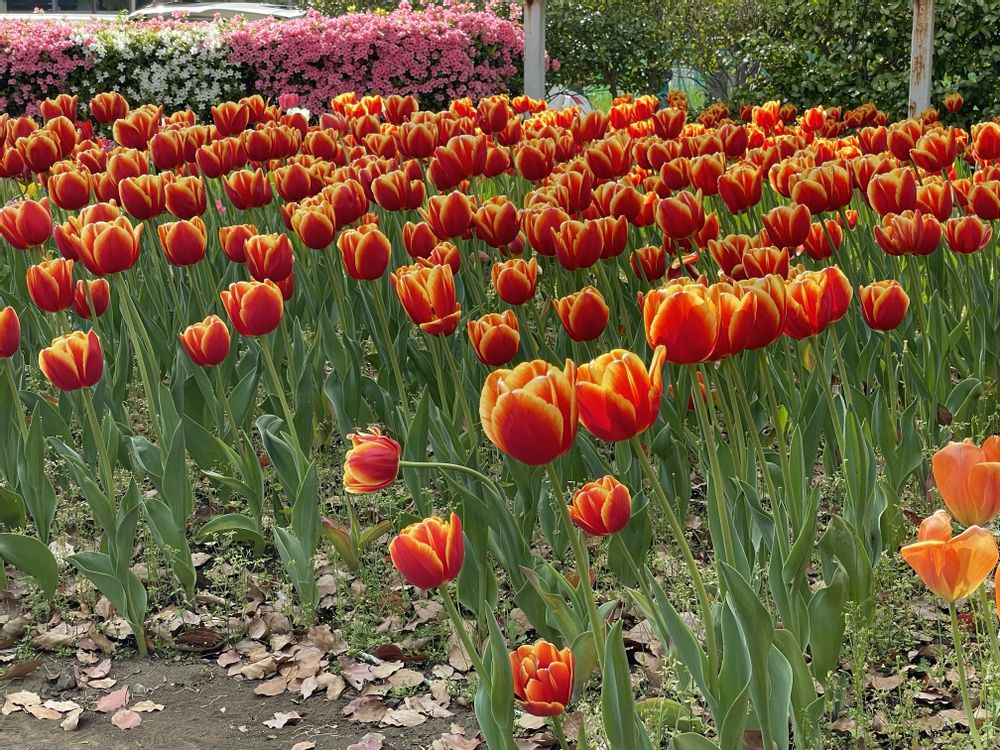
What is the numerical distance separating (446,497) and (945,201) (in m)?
1.58

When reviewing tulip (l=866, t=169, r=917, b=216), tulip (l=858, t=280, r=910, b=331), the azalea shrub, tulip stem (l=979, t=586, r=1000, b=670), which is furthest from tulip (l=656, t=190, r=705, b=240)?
tulip stem (l=979, t=586, r=1000, b=670)

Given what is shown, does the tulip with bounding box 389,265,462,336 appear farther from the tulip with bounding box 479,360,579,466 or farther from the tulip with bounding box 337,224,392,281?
the tulip with bounding box 479,360,579,466

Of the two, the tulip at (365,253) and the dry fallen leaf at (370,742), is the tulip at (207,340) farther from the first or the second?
the dry fallen leaf at (370,742)

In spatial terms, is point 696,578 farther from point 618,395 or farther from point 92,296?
point 92,296

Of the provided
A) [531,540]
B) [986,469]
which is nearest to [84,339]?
[531,540]

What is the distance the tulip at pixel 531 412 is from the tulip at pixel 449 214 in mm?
1838

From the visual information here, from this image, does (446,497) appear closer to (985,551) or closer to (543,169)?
(543,169)

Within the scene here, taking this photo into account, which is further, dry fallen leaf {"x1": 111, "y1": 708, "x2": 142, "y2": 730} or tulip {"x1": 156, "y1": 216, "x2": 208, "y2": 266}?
tulip {"x1": 156, "y1": 216, "x2": 208, "y2": 266}

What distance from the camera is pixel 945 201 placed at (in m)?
3.28

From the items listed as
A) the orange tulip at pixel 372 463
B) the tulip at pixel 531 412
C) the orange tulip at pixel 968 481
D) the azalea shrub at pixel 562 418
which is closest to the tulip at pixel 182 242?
the azalea shrub at pixel 562 418

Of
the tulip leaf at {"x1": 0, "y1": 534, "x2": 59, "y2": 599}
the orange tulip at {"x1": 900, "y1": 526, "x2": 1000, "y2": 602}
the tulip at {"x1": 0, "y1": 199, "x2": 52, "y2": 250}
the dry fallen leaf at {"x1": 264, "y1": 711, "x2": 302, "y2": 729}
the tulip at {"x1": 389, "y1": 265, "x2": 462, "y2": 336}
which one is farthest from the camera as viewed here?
the tulip at {"x1": 0, "y1": 199, "x2": 52, "y2": 250}

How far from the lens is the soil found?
98.8 inches

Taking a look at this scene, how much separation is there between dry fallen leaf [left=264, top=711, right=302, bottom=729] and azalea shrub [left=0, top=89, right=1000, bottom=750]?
35 cm

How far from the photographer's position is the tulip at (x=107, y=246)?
2.99 meters
